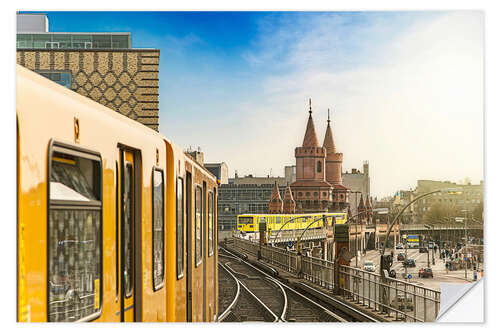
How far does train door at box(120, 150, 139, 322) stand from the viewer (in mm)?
3416

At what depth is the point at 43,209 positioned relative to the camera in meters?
2.55

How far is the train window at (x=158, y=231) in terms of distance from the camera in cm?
401

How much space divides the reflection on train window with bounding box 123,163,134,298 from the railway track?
10.9 ft

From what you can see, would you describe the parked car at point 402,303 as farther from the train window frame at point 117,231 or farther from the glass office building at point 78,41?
the glass office building at point 78,41

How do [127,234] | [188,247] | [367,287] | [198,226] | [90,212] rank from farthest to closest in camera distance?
[367,287]
[198,226]
[188,247]
[127,234]
[90,212]

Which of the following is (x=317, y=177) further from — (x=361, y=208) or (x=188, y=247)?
(x=188, y=247)

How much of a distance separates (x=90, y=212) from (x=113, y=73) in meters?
4.88

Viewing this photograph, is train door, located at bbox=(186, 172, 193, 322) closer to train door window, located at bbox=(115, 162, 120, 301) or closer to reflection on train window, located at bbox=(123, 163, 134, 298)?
reflection on train window, located at bbox=(123, 163, 134, 298)

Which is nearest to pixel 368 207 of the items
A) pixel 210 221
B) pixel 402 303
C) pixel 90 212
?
pixel 402 303

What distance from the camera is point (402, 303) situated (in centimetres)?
692

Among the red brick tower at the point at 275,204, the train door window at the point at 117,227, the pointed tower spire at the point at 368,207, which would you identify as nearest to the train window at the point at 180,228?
the train door window at the point at 117,227
